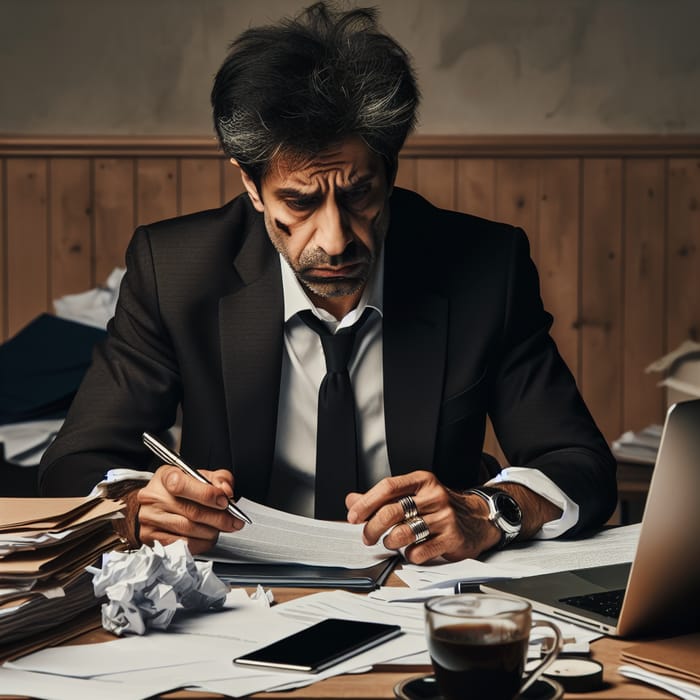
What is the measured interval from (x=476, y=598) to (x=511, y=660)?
0.19 ft

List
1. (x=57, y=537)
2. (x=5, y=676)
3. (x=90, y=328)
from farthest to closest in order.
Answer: (x=90, y=328) < (x=57, y=537) < (x=5, y=676)

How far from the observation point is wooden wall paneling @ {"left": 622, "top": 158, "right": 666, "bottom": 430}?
3.24 m

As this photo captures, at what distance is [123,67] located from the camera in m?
3.22

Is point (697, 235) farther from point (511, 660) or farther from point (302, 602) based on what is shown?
point (511, 660)

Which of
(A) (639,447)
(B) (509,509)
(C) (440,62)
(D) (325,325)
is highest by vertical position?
(C) (440,62)

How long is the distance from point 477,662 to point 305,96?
0.96 metres

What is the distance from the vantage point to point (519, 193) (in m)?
3.24

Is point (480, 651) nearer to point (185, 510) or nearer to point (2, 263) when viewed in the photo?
point (185, 510)

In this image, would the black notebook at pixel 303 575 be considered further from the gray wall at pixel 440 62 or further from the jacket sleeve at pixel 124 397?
the gray wall at pixel 440 62

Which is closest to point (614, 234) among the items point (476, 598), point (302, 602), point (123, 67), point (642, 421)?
point (642, 421)

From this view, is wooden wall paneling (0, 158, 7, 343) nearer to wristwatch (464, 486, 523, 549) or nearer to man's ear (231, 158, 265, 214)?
man's ear (231, 158, 265, 214)

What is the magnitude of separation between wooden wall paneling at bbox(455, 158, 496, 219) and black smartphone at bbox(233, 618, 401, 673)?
243cm

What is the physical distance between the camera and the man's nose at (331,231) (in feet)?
4.98

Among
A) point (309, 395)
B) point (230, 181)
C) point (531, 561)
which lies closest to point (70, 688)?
point (531, 561)
